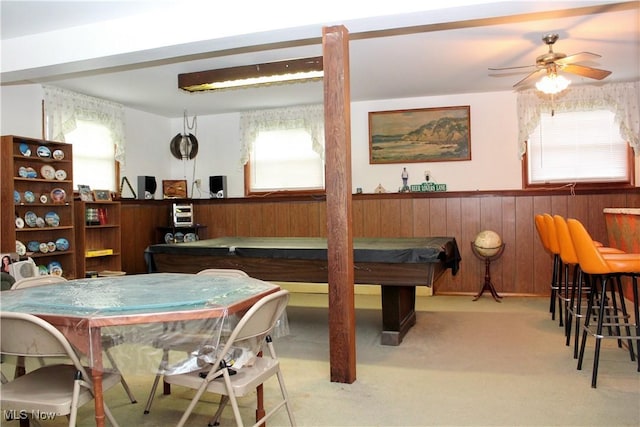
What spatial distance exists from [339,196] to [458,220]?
370 centimetres

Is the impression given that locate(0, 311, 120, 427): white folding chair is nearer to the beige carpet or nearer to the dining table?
the dining table

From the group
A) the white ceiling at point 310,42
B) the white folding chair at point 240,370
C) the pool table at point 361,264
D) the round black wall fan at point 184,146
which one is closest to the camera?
the white folding chair at point 240,370

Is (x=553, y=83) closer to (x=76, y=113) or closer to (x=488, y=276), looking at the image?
(x=488, y=276)

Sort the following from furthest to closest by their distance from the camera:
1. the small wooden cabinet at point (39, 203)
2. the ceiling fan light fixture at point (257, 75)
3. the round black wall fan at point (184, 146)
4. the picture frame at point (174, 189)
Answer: the round black wall fan at point (184, 146)
the picture frame at point (174, 189)
the small wooden cabinet at point (39, 203)
the ceiling fan light fixture at point (257, 75)

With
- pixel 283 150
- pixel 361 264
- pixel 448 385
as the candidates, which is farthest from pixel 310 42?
pixel 283 150

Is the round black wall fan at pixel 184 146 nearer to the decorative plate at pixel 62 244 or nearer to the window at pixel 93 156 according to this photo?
the window at pixel 93 156

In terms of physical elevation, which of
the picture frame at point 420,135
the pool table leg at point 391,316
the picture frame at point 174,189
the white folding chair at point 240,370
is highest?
the picture frame at point 420,135

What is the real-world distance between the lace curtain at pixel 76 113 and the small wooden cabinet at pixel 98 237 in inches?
31.8

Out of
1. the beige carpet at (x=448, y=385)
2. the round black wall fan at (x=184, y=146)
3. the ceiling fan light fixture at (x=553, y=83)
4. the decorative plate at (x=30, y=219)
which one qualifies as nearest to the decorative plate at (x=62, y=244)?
the decorative plate at (x=30, y=219)

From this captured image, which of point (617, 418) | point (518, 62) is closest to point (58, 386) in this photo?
point (617, 418)

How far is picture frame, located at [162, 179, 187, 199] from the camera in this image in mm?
7445

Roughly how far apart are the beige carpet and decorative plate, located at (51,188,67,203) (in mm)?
2344

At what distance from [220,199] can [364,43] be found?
3.74 meters

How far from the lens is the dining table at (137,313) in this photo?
6.52 feet
